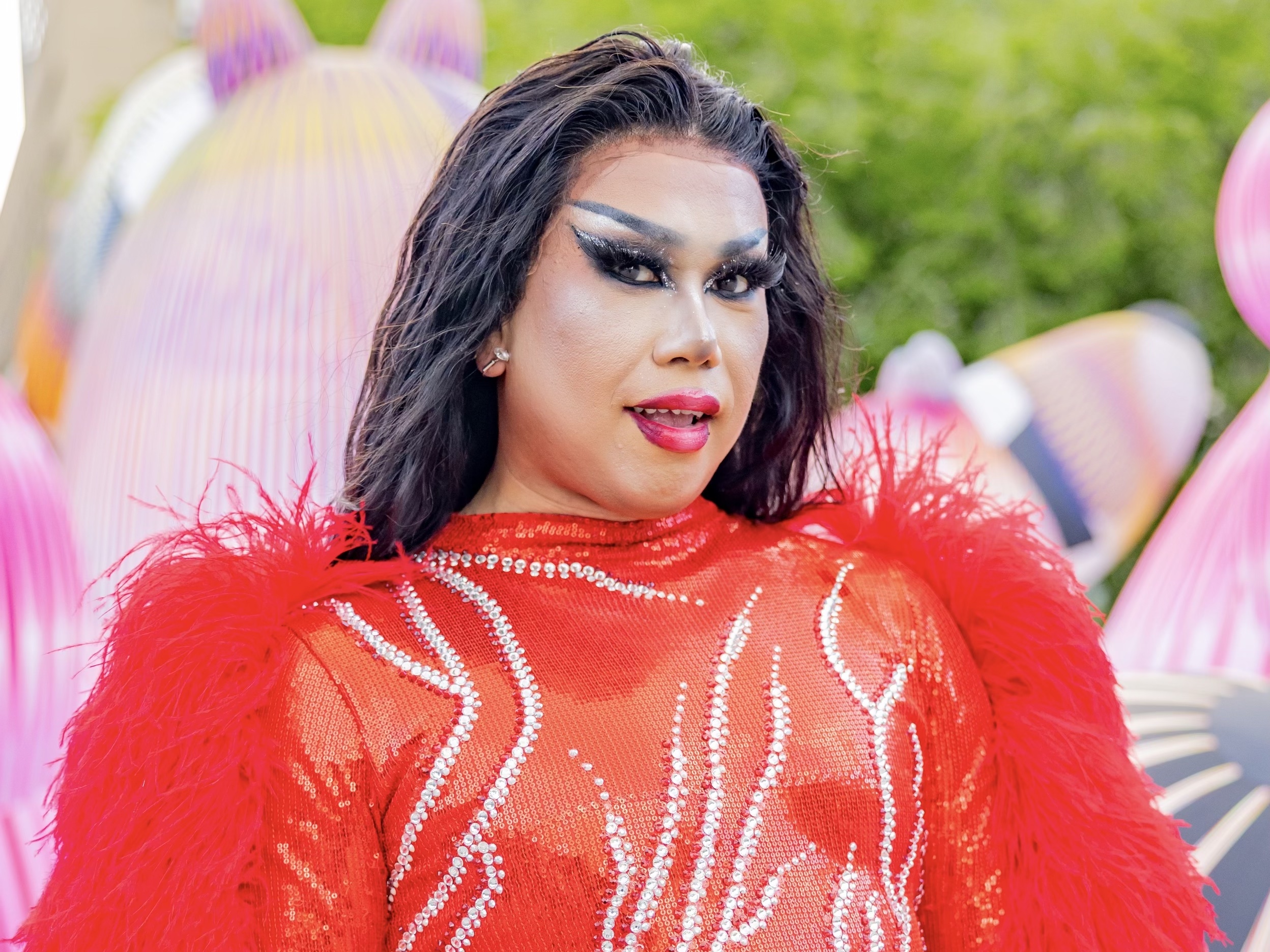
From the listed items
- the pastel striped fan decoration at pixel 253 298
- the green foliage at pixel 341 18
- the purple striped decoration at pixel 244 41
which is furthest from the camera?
the green foliage at pixel 341 18

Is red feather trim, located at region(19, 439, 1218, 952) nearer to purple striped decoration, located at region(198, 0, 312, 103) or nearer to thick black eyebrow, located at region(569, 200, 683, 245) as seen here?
thick black eyebrow, located at region(569, 200, 683, 245)

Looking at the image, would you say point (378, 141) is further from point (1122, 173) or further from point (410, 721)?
point (1122, 173)

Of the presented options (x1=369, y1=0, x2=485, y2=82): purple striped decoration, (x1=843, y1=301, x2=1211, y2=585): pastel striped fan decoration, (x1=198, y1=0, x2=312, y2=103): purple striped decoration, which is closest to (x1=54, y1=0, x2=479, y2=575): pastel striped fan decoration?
(x1=198, y1=0, x2=312, y2=103): purple striped decoration

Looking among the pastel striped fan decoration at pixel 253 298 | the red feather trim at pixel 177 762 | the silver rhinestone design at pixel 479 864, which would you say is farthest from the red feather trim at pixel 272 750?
the pastel striped fan decoration at pixel 253 298

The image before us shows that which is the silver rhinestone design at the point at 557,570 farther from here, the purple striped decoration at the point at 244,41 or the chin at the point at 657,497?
the purple striped decoration at the point at 244,41

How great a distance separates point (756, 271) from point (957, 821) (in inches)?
17.9

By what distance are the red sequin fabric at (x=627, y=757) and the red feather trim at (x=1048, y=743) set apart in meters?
0.02

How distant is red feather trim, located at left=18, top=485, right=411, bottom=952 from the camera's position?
842mm

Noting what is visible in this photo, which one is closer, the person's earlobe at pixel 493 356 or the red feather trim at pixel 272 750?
the red feather trim at pixel 272 750

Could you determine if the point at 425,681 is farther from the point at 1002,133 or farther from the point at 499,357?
the point at 1002,133

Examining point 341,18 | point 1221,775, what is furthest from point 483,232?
point 341,18

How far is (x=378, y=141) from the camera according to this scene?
1.78m

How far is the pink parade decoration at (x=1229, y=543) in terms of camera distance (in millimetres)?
1779

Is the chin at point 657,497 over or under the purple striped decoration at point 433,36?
under
